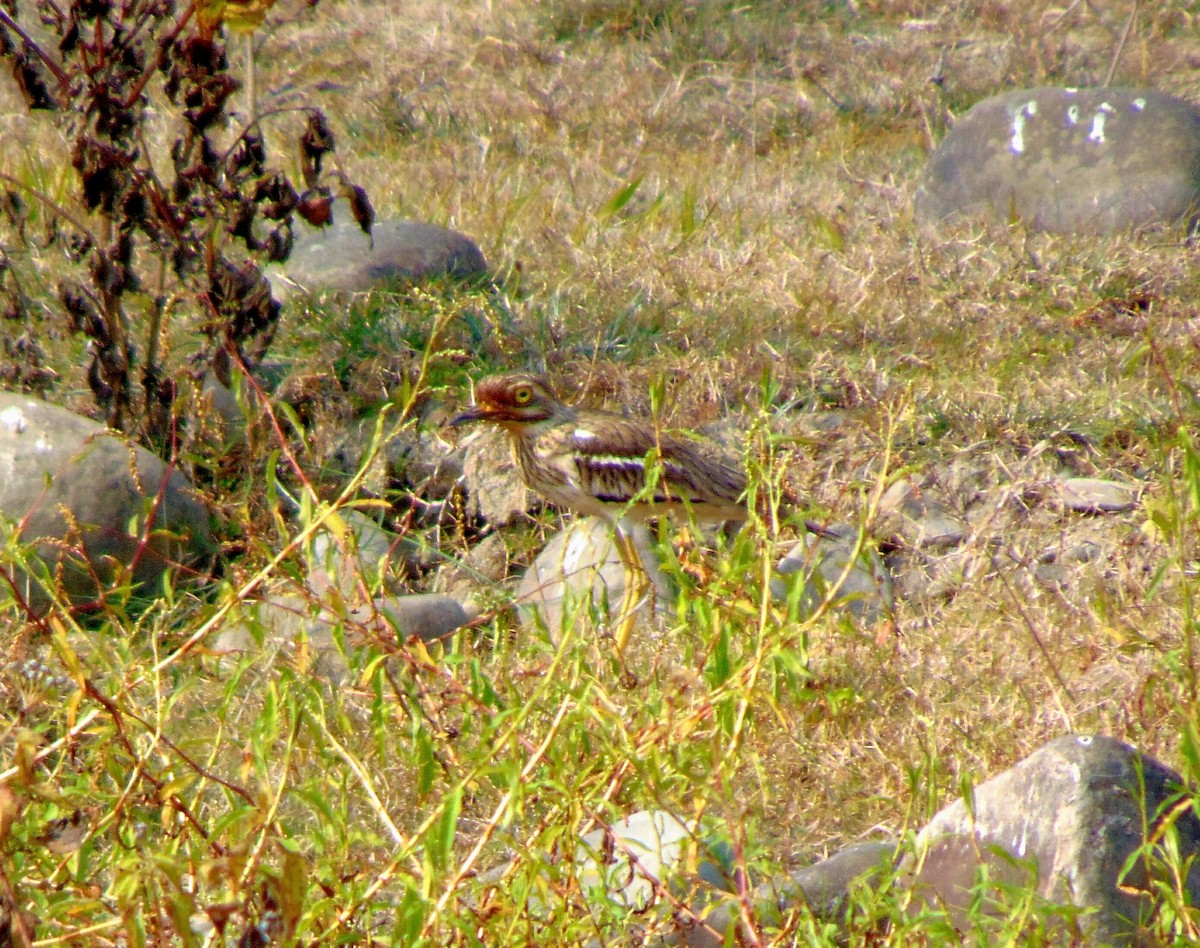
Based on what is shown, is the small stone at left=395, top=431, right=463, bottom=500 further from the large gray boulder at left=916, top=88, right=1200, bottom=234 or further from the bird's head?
the large gray boulder at left=916, top=88, right=1200, bottom=234

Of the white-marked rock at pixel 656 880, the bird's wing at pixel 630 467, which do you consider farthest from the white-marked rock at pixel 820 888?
the bird's wing at pixel 630 467

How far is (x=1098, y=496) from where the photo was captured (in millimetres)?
4961

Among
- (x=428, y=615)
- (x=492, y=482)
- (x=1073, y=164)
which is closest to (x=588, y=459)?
(x=492, y=482)

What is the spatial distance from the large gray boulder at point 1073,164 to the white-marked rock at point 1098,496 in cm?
221

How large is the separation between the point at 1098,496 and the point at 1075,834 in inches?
94.9

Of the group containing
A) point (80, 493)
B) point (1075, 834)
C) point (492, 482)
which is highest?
point (1075, 834)

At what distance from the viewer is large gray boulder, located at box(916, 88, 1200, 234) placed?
22.7 ft

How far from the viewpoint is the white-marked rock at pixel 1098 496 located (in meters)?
4.92

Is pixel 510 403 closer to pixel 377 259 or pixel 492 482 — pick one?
pixel 492 482

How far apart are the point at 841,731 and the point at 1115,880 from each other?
1178 mm

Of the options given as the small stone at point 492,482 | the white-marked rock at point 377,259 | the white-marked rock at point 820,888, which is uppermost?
the white-marked rock at point 820,888

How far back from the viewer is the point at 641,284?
20.7 feet

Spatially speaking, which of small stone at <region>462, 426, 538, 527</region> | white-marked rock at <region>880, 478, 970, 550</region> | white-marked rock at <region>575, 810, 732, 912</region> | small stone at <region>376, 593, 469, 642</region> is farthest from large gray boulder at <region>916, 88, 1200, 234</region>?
white-marked rock at <region>575, 810, 732, 912</region>

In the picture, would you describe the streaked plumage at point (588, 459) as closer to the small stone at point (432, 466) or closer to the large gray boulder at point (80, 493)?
the small stone at point (432, 466)
